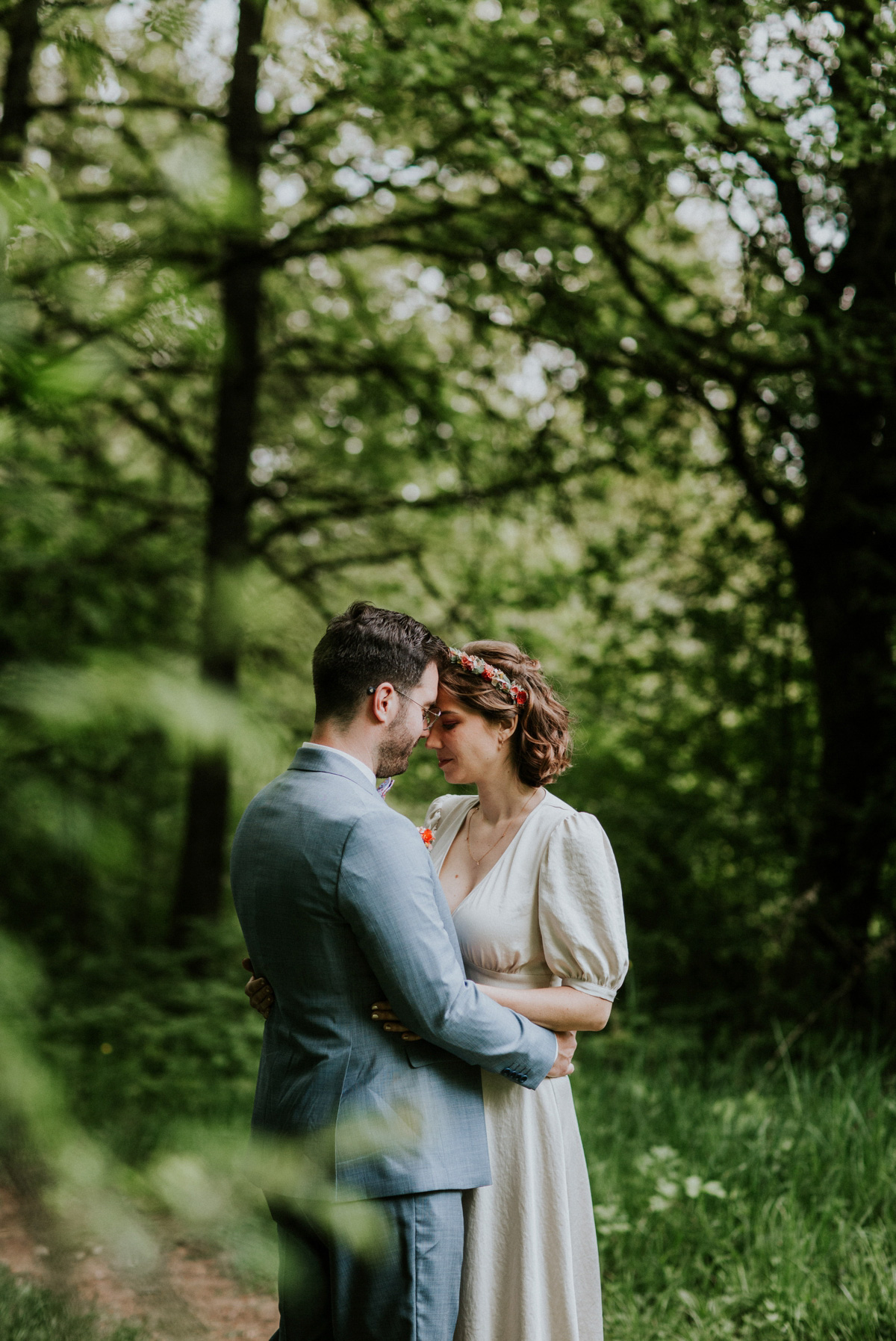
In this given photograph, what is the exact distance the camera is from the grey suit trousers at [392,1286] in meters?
1.86

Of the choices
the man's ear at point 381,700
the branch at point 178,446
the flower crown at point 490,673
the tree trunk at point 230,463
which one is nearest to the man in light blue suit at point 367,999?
the man's ear at point 381,700

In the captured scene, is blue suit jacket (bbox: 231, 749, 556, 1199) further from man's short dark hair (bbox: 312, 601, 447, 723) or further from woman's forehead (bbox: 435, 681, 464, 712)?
woman's forehead (bbox: 435, 681, 464, 712)

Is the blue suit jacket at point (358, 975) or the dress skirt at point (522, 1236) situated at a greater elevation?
the blue suit jacket at point (358, 975)

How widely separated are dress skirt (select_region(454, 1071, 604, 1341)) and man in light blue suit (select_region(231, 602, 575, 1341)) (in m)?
0.16

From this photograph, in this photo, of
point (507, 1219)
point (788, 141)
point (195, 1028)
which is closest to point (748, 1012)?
point (195, 1028)

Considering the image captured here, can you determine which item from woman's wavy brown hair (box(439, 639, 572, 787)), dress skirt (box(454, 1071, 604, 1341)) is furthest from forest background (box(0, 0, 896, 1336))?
dress skirt (box(454, 1071, 604, 1341))

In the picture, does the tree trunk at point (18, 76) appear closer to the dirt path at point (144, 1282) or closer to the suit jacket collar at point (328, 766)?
the dirt path at point (144, 1282)

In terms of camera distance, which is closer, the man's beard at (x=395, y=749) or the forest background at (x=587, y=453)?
the man's beard at (x=395, y=749)

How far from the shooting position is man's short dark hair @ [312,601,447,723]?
6.61ft

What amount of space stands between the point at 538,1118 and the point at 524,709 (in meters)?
0.95

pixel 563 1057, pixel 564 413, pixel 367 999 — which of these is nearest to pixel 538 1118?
pixel 563 1057

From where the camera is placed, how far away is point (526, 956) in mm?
2281

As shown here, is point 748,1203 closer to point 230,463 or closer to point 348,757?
point 348,757

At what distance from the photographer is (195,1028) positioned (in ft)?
18.6
